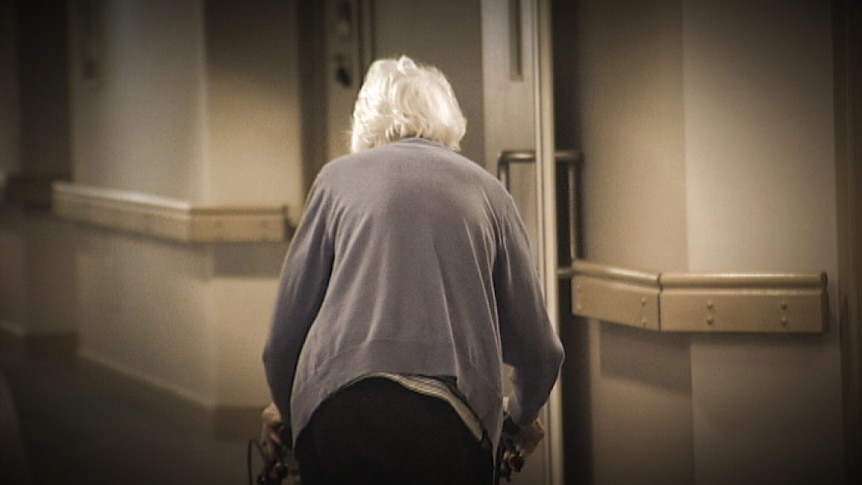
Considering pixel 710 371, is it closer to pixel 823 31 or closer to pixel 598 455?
pixel 598 455

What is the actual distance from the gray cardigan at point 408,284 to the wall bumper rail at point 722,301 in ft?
3.15

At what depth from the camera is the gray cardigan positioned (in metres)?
2.63

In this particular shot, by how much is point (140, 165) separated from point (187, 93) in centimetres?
86

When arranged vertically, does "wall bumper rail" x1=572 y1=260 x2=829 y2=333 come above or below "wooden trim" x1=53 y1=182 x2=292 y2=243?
below

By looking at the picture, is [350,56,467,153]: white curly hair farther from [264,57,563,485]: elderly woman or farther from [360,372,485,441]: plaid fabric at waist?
[360,372,485,441]: plaid fabric at waist

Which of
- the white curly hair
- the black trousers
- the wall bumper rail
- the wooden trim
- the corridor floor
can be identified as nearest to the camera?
the black trousers

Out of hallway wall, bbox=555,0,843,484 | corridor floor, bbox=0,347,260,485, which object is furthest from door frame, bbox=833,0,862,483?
corridor floor, bbox=0,347,260,485

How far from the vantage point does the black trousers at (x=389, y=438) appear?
257cm

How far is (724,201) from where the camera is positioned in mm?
3664

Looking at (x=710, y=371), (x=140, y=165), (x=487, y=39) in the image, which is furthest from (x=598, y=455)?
(x=140, y=165)

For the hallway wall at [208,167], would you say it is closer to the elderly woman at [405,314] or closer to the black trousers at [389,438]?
the elderly woman at [405,314]

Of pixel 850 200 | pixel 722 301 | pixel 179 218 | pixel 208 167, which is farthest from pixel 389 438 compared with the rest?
pixel 179 218

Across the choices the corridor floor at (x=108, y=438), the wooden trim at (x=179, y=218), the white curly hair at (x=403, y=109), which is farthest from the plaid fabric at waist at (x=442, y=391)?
the wooden trim at (x=179, y=218)

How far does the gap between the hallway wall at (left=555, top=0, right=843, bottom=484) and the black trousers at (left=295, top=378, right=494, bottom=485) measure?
1.31m
